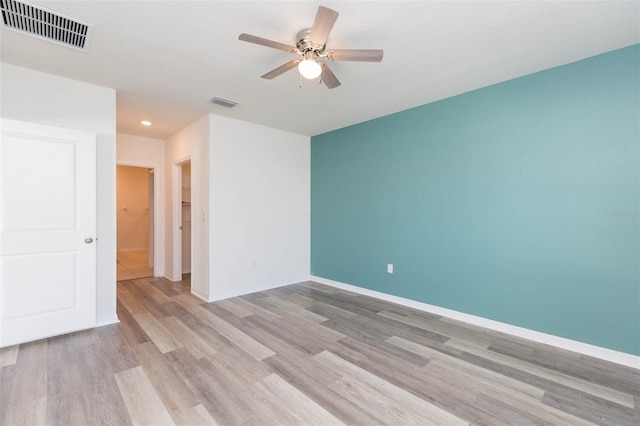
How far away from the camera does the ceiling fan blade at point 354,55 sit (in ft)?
6.52

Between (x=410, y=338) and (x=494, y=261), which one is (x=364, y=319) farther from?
(x=494, y=261)

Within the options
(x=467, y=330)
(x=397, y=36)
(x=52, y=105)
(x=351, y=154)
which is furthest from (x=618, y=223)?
(x=52, y=105)

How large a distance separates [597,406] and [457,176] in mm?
2245

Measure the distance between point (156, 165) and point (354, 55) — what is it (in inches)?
177

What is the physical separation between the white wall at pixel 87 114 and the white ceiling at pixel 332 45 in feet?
0.44

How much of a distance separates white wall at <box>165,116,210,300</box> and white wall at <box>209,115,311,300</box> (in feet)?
0.49

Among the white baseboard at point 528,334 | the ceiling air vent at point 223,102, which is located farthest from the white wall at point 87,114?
the white baseboard at point 528,334

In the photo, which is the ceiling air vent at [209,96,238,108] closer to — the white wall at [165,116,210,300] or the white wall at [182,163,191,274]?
the white wall at [165,116,210,300]

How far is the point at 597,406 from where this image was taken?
183 cm

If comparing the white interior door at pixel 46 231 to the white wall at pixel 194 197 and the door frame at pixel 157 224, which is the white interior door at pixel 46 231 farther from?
the door frame at pixel 157 224

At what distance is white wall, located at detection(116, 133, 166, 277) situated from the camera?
193 inches

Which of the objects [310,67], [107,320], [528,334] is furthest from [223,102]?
[528,334]

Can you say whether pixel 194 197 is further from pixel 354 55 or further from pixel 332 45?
pixel 354 55

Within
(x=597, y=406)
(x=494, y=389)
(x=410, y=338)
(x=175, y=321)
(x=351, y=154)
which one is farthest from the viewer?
(x=351, y=154)
